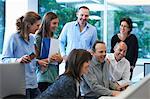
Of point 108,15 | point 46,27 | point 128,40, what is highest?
point 108,15

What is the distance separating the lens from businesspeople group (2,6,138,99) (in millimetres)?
2061

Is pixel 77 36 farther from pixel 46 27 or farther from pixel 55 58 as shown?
pixel 55 58

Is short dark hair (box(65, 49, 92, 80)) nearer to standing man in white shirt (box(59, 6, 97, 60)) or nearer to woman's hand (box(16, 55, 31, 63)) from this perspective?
woman's hand (box(16, 55, 31, 63))

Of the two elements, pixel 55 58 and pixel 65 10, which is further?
pixel 65 10

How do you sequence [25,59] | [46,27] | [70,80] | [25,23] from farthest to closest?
1. [46,27]
2. [25,23]
3. [25,59]
4. [70,80]

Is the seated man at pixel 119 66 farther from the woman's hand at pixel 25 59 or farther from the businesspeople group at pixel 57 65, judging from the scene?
the woman's hand at pixel 25 59

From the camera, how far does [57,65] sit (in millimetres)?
2734

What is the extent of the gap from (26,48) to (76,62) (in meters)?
0.52

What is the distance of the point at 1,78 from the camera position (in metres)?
2.19

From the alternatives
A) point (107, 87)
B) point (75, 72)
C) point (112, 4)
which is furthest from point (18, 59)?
point (112, 4)

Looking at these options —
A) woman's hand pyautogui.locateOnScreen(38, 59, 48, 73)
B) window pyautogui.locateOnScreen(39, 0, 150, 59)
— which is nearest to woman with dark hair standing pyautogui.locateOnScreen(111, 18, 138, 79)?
woman's hand pyautogui.locateOnScreen(38, 59, 48, 73)

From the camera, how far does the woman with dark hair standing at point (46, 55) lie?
8.62ft

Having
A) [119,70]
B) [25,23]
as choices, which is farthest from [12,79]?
[119,70]

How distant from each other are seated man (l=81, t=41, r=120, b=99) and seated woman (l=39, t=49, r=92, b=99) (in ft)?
1.28
